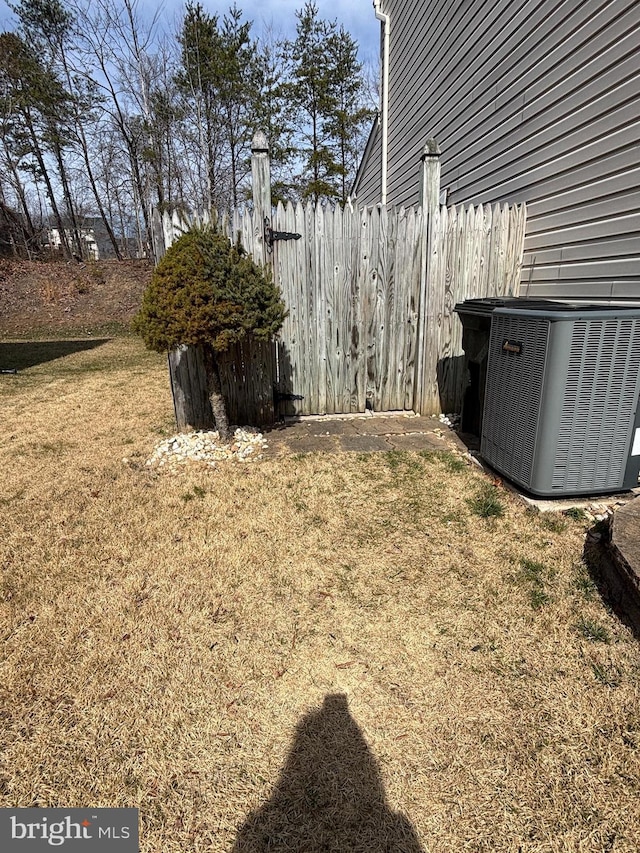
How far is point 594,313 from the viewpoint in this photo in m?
2.52

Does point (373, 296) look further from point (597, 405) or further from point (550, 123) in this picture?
point (597, 405)

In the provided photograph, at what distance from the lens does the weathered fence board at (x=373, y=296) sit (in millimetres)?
4328

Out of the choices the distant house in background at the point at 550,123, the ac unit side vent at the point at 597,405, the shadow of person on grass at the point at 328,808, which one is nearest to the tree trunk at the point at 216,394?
the ac unit side vent at the point at 597,405

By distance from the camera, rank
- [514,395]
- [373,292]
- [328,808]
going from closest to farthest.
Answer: [328,808]
[514,395]
[373,292]

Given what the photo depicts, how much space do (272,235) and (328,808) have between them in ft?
13.2

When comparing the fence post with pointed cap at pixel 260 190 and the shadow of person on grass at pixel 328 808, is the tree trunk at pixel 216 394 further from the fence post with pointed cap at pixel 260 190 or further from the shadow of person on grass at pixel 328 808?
the shadow of person on grass at pixel 328 808

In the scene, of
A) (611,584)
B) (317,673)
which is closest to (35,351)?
(317,673)

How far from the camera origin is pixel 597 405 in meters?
2.68

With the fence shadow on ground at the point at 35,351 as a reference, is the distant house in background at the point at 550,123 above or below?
above

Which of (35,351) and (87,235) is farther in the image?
(87,235)

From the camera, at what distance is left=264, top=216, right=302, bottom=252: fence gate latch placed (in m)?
4.11

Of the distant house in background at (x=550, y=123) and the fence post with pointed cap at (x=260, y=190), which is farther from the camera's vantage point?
the fence post with pointed cap at (x=260, y=190)

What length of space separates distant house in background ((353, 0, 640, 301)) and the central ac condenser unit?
3.12 feet

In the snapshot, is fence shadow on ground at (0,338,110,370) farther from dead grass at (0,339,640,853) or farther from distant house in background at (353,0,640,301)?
distant house in background at (353,0,640,301)
